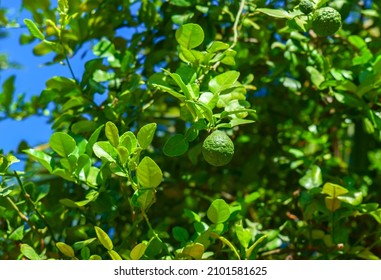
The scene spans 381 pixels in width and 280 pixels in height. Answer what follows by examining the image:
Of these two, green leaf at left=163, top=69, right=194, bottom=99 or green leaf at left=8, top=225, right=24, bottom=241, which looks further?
green leaf at left=8, top=225, right=24, bottom=241

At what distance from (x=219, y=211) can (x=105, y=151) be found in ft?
0.75

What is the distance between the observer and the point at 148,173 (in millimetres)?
1029

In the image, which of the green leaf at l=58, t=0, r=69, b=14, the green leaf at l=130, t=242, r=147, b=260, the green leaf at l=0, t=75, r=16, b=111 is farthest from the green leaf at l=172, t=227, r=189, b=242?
the green leaf at l=0, t=75, r=16, b=111

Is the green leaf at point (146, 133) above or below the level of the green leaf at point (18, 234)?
above

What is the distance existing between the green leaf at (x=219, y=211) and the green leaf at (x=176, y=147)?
0.11 m

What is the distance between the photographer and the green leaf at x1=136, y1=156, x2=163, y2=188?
1015 mm

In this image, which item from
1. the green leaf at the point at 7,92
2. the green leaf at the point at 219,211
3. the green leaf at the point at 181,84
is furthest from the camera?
the green leaf at the point at 7,92

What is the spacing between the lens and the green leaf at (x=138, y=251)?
3.49 ft

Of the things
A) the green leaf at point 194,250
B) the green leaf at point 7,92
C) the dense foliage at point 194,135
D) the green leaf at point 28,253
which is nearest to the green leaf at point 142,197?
the dense foliage at point 194,135

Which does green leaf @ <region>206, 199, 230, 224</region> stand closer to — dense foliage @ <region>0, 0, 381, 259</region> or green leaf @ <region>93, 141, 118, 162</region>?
dense foliage @ <region>0, 0, 381, 259</region>

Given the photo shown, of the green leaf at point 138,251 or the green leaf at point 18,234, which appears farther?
the green leaf at point 18,234

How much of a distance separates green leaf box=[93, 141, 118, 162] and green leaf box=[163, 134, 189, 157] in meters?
0.08

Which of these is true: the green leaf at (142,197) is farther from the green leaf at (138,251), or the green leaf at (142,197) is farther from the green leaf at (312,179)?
the green leaf at (312,179)
